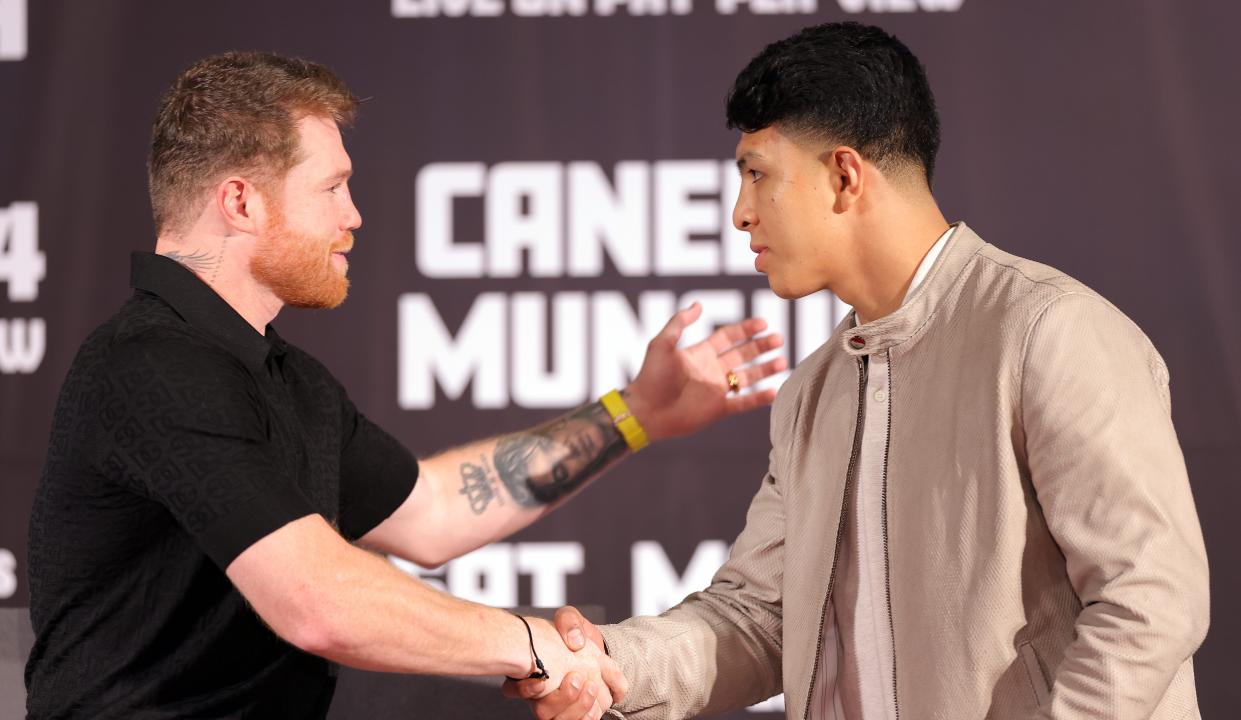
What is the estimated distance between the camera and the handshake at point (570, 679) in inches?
76.2

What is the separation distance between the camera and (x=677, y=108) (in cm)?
A: 331

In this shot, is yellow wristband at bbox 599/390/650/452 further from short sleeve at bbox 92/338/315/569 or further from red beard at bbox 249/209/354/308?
short sleeve at bbox 92/338/315/569

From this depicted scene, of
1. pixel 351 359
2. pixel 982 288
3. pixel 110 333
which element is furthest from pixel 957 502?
pixel 351 359

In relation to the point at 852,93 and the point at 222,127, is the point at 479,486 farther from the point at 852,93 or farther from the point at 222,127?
the point at 852,93

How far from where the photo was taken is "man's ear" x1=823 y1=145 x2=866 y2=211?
71.9 inches

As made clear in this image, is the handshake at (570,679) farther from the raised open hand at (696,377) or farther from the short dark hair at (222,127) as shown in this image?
the short dark hair at (222,127)

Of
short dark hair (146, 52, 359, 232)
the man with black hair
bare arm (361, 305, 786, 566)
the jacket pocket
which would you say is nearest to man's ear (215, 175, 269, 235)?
short dark hair (146, 52, 359, 232)

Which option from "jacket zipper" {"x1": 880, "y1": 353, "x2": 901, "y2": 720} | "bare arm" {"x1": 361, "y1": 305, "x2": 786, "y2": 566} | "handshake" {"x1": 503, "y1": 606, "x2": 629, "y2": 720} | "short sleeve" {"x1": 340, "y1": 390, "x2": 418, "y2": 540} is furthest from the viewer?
"bare arm" {"x1": 361, "y1": 305, "x2": 786, "y2": 566}

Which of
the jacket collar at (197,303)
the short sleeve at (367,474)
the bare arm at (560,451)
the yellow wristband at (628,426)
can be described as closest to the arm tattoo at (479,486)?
the bare arm at (560,451)

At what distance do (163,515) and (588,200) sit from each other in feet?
6.01

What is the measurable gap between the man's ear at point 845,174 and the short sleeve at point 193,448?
2.97ft

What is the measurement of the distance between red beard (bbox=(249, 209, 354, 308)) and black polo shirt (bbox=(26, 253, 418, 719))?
147 mm

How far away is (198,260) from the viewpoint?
1.95 m

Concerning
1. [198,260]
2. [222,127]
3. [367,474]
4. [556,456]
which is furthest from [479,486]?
[222,127]
